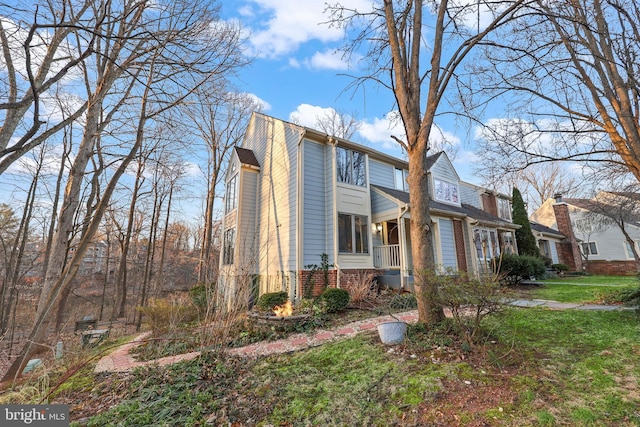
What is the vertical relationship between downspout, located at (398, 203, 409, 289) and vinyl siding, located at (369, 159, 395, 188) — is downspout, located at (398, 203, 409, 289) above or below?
below

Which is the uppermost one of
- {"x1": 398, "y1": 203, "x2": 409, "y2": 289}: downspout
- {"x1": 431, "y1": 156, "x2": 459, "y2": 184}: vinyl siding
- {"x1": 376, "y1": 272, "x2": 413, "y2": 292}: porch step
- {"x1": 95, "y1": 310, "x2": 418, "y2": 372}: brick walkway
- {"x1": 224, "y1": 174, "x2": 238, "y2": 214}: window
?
{"x1": 431, "y1": 156, "x2": 459, "y2": 184}: vinyl siding

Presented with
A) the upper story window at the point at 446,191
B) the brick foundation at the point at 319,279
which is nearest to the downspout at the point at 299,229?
the brick foundation at the point at 319,279

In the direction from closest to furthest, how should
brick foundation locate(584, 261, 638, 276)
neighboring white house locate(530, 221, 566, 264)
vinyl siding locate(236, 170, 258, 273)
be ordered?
vinyl siding locate(236, 170, 258, 273)
brick foundation locate(584, 261, 638, 276)
neighboring white house locate(530, 221, 566, 264)

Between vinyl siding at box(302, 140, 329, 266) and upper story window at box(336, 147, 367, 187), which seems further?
upper story window at box(336, 147, 367, 187)

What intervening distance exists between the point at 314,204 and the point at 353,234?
2020 mm

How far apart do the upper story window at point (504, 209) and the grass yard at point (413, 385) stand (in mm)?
16845

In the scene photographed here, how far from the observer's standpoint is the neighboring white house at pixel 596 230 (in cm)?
1639

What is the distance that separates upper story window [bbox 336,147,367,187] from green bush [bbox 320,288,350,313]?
469 centimetres

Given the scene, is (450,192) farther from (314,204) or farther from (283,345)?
(283,345)

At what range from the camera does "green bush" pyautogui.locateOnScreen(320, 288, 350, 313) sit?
26.1 feet

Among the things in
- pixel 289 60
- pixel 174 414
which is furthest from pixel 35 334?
pixel 289 60

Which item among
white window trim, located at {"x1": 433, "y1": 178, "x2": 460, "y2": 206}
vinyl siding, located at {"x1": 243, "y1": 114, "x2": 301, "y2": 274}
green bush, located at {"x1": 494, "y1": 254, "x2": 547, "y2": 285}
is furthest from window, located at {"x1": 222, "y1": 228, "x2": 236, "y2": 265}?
green bush, located at {"x1": 494, "y1": 254, "x2": 547, "y2": 285}

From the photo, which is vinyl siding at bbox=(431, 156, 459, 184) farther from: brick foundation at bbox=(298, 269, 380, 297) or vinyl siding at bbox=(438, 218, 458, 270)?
brick foundation at bbox=(298, 269, 380, 297)

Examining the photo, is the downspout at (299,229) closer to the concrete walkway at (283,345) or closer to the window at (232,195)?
the concrete walkway at (283,345)
